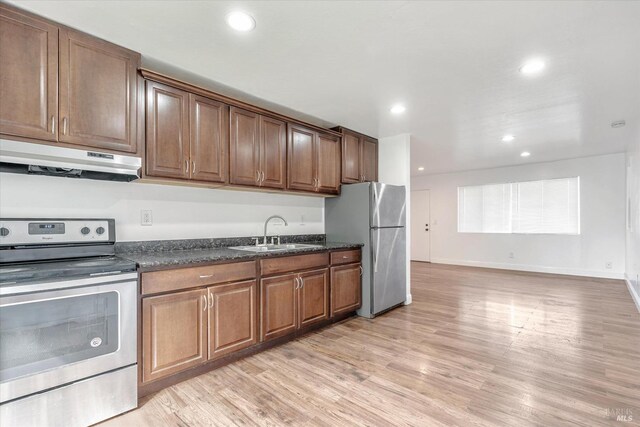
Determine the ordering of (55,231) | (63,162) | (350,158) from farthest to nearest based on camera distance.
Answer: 1. (350,158)
2. (55,231)
3. (63,162)

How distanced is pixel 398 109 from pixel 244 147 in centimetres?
167

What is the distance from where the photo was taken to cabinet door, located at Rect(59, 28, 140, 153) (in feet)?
6.07

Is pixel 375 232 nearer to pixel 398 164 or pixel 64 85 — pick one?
pixel 398 164

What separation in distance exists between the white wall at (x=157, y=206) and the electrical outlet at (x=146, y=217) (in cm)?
3

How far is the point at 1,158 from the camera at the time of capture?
5.42 feet

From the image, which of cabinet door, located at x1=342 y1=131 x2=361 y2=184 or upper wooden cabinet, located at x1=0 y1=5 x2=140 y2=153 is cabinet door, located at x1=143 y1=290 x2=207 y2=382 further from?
cabinet door, located at x1=342 y1=131 x2=361 y2=184

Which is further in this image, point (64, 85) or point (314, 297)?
point (314, 297)

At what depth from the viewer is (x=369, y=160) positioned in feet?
13.9

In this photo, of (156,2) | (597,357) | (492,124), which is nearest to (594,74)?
(492,124)

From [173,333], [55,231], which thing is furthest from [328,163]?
[55,231]

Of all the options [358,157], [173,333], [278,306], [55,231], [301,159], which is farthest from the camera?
[358,157]

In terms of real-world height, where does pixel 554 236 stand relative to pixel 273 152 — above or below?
below

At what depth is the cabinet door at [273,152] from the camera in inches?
116

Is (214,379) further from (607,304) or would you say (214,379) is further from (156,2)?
(607,304)
